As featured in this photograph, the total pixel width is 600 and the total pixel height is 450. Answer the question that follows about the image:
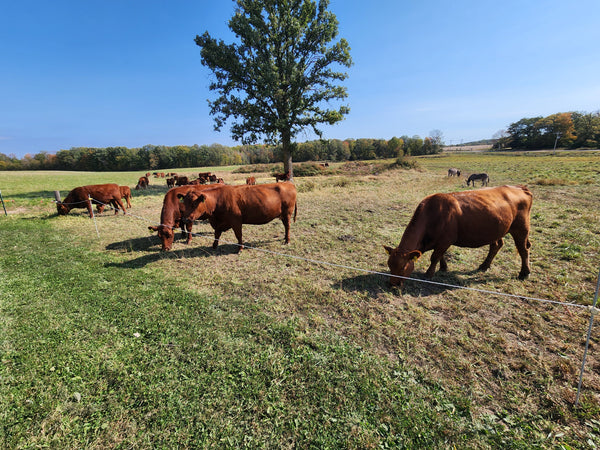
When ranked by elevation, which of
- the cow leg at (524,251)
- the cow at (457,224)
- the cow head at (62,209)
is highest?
the cow head at (62,209)

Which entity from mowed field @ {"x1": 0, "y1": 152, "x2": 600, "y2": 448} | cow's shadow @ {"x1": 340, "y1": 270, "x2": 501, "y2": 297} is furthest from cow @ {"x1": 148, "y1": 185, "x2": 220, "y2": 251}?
cow's shadow @ {"x1": 340, "y1": 270, "x2": 501, "y2": 297}

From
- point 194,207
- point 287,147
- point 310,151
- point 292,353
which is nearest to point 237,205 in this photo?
point 194,207

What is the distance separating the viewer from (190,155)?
288 ft

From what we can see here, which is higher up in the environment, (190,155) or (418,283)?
(190,155)

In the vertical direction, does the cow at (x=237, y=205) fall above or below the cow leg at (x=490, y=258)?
above

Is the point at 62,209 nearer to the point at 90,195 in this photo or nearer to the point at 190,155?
the point at 90,195

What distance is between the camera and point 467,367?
329 cm

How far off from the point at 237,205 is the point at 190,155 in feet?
305

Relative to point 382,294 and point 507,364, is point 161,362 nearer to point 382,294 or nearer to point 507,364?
point 382,294

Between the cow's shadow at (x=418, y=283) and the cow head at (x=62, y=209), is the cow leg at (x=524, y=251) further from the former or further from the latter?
the cow head at (x=62, y=209)

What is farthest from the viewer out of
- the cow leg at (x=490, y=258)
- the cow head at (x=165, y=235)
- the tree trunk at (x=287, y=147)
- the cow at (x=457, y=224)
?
the tree trunk at (x=287, y=147)

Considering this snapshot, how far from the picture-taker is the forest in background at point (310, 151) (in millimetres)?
75644

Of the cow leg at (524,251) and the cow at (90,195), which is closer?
the cow leg at (524,251)

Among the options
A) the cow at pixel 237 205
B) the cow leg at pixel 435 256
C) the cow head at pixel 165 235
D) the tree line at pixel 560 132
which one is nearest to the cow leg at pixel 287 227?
the cow at pixel 237 205
